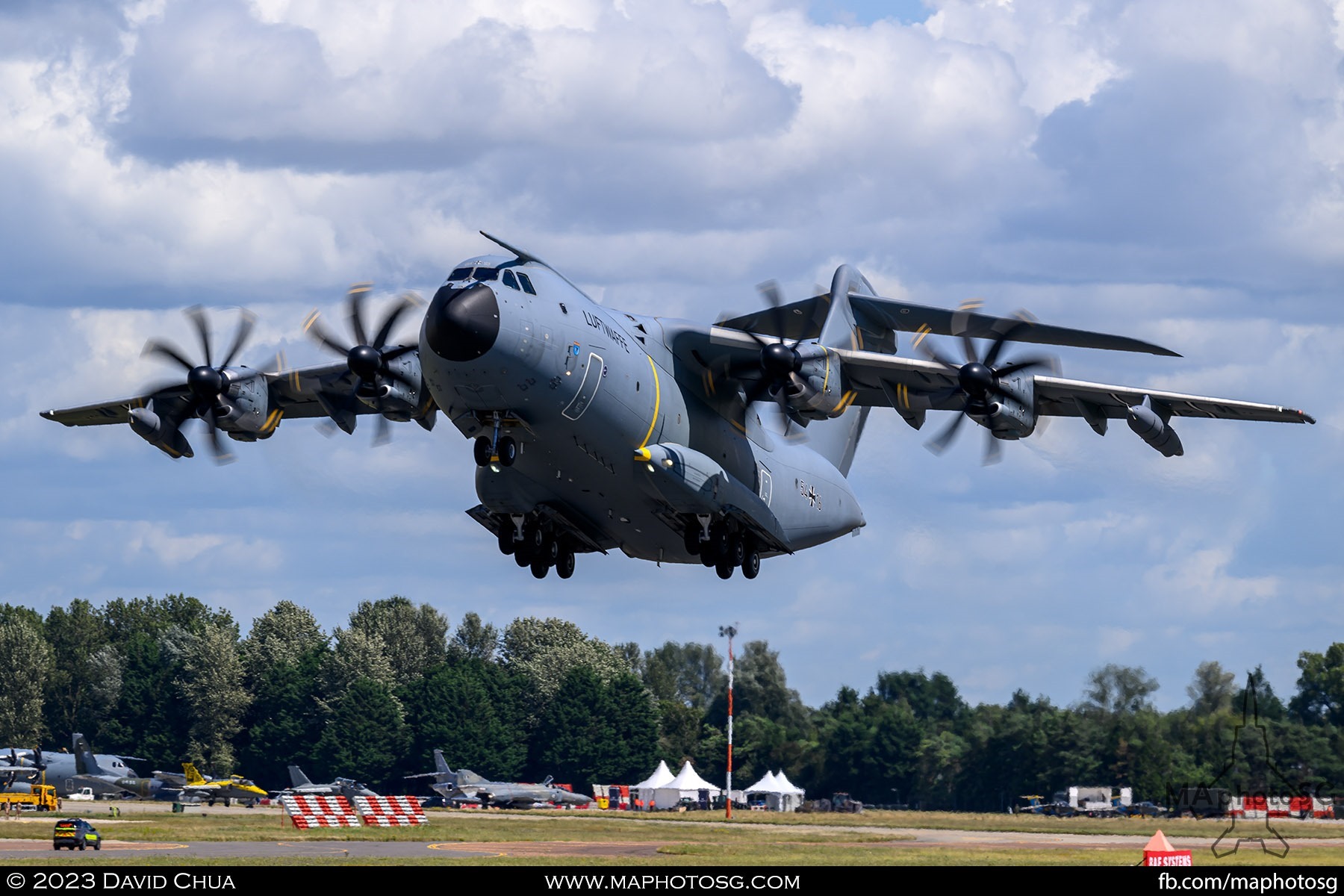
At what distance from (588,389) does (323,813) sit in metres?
31.0

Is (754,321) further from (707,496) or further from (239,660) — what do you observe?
(239,660)

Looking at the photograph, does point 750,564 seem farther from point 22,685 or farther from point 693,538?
point 22,685

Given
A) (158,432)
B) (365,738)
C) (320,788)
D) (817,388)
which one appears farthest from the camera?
(365,738)

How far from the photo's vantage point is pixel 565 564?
35.0 meters

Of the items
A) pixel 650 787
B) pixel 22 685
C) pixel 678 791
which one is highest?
pixel 22 685

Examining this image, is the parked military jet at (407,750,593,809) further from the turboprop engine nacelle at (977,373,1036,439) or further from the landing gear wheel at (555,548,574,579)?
the turboprop engine nacelle at (977,373,1036,439)

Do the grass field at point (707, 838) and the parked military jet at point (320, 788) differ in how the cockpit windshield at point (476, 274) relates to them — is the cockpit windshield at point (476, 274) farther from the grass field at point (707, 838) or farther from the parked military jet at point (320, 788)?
the parked military jet at point (320, 788)

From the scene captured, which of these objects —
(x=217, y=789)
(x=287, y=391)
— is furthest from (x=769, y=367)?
(x=217, y=789)

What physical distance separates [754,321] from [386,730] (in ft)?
242

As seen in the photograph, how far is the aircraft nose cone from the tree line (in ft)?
192

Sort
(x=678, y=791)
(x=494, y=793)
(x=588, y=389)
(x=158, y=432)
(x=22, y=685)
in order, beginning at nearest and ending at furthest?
(x=588, y=389)
(x=158, y=432)
(x=494, y=793)
(x=678, y=791)
(x=22, y=685)

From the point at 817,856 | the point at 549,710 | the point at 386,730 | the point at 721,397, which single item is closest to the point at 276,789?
the point at 386,730

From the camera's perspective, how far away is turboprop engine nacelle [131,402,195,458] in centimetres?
3603

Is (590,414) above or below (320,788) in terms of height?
above
